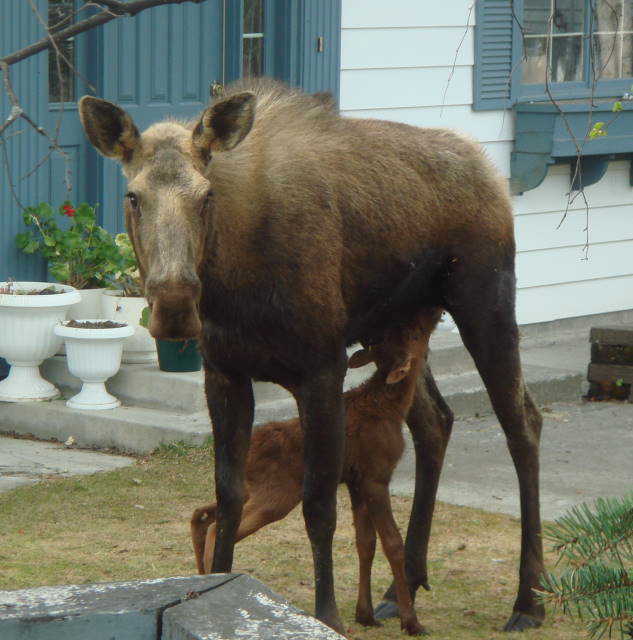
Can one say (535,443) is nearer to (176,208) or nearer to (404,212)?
(404,212)

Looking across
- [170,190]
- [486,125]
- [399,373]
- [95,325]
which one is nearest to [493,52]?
[486,125]

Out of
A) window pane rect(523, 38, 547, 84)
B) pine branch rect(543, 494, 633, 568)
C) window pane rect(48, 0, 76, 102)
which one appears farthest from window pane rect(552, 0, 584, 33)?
pine branch rect(543, 494, 633, 568)

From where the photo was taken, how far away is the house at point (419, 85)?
28.8 ft

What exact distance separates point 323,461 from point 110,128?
139 cm

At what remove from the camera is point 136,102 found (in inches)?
358

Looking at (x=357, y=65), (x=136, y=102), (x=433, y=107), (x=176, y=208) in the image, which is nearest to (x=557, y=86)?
(x=433, y=107)

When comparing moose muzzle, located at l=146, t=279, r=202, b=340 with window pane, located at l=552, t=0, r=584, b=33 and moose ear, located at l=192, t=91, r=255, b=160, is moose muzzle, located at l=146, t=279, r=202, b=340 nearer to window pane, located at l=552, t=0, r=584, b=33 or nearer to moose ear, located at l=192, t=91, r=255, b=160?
moose ear, located at l=192, t=91, r=255, b=160

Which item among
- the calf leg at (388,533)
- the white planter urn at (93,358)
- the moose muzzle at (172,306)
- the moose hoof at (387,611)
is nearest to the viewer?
the moose muzzle at (172,306)

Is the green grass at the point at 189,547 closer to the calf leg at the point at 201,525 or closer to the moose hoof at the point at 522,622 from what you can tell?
the moose hoof at the point at 522,622

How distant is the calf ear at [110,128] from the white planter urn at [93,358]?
12.6ft

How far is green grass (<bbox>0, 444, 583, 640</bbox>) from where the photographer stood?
537 centimetres

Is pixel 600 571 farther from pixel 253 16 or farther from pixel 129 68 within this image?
pixel 253 16

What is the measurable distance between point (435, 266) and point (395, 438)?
0.70 meters

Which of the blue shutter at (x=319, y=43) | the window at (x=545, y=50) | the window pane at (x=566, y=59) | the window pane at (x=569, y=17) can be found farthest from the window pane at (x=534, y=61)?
the blue shutter at (x=319, y=43)
